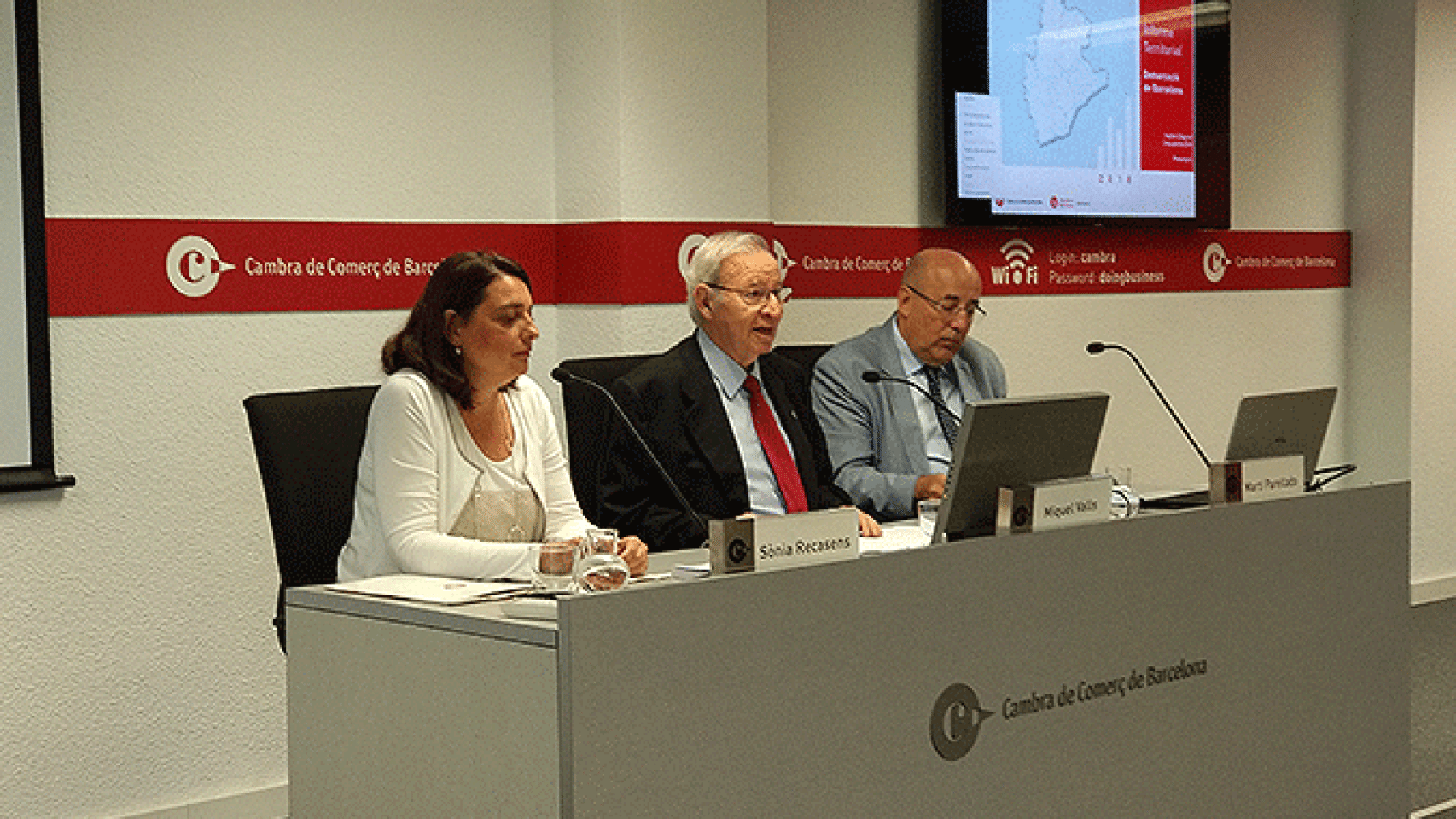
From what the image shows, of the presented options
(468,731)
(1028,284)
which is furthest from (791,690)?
(1028,284)

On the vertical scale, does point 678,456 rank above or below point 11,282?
below

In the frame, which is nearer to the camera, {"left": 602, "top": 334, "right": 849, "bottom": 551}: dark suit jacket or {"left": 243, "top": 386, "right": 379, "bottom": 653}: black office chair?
{"left": 243, "top": 386, "right": 379, "bottom": 653}: black office chair

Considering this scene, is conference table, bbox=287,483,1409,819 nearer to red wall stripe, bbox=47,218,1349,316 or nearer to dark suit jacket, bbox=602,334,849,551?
dark suit jacket, bbox=602,334,849,551

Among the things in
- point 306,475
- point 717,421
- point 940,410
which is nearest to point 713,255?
point 717,421

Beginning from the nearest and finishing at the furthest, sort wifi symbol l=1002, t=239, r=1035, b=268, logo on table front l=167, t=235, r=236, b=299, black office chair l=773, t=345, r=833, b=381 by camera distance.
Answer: logo on table front l=167, t=235, r=236, b=299 < black office chair l=773, t=345, r=833, b=381 < wifi symbol l=1002, t=239, r=1035, b=268

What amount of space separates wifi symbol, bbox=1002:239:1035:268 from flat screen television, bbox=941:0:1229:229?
0.11 m

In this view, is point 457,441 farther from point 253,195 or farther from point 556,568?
point 253,195

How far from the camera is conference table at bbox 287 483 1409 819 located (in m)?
1.98

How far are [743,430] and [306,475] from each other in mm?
918

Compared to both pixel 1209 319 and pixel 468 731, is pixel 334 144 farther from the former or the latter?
pixel 1209 319

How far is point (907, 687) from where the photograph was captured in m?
2.26

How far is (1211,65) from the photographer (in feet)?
19.3

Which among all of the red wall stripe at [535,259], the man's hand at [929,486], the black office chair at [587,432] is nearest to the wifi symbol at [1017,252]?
the red wall stripe at [535,259]

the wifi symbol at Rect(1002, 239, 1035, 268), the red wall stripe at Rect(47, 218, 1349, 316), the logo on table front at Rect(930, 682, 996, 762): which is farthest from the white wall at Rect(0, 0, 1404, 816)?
the logo on table front at Rect(930, 682, 996, 762)
